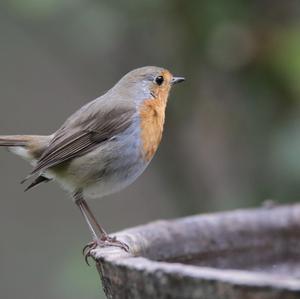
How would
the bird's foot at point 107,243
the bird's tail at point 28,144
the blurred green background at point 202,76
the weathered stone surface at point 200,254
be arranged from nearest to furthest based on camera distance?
the weathered stone surface at point 200,254
the bird's foot at point 107,243
the bird's tail at point 28,144
the blurred green background at point 202,76

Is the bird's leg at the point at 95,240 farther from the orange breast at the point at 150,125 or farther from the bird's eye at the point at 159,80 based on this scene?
the bird's eye at the point at 159,80

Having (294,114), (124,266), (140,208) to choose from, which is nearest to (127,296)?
(124,266)

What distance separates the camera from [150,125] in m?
4.14

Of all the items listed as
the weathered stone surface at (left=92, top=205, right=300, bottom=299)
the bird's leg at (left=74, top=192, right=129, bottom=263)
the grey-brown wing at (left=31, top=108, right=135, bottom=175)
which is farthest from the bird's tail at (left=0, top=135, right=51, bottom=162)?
the weathered stone surface at (left=92, top=205, right=300, bottom=299)

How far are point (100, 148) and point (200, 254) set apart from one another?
809mm

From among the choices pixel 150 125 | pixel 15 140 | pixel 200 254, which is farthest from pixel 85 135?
pixel 200 254

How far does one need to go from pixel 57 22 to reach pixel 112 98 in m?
1.15

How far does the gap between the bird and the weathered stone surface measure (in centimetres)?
44

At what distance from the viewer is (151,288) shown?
7.85ft

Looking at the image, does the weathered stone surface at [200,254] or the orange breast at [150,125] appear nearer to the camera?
the weathered stone surface at [200,254]

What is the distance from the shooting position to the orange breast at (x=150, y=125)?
13.3ft

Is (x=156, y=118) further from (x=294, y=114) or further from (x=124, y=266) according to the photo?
(x=124, y=266)

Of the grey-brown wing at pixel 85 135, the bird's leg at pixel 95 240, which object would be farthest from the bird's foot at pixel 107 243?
the grey-brown wing at pixel 85 135

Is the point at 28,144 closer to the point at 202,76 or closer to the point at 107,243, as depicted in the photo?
the point at 107,243
